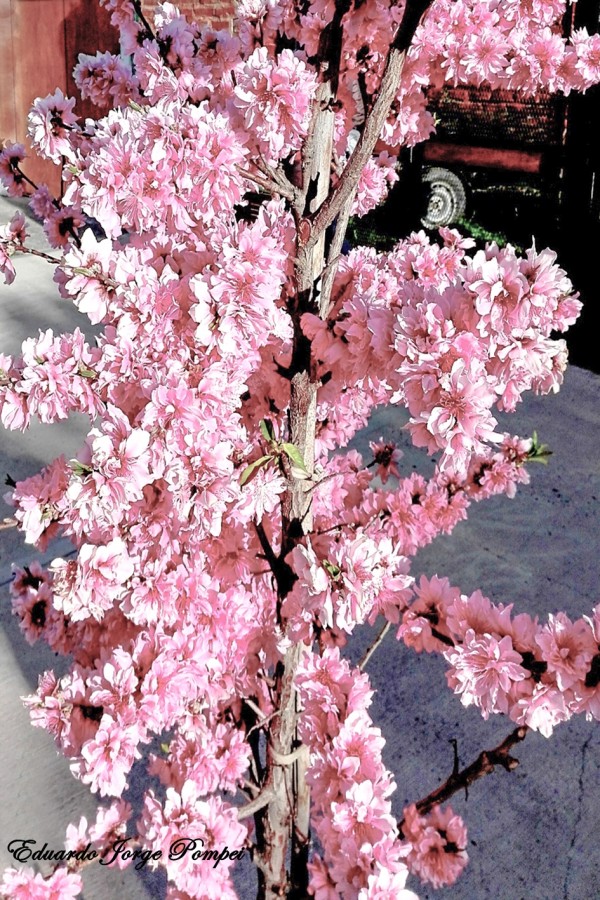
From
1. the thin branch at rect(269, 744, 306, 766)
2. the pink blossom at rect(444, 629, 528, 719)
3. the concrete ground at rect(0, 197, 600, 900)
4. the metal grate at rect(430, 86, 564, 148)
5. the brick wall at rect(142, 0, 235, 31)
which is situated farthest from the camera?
the brick wall at rect(142, 0, 235, 31)

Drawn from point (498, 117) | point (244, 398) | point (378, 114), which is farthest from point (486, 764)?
point (498, 117)

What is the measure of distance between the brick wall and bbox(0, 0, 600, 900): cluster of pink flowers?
539 centimetres

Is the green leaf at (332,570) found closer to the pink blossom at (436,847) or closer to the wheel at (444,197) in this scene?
the pink blossom at (436,847)

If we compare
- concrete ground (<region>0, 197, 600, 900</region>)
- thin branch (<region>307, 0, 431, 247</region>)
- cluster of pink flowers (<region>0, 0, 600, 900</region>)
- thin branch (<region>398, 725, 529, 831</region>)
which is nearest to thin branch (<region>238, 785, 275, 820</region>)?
cluster of pink flowers (<region>0, 0, 600, 900</region>)

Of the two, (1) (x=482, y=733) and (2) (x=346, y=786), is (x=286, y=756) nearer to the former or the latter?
(2) (x=346, y=786)

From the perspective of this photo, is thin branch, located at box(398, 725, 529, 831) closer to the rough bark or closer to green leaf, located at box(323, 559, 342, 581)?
the rough bark

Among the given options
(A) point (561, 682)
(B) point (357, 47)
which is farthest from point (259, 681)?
(B) point (357, 47)

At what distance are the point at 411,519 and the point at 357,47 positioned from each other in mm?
1244

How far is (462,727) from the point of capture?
8.93 ft

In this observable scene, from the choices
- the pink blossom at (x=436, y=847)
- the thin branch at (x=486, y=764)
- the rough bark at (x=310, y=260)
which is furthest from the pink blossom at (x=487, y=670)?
the pink blossom at (x=436, y=847)

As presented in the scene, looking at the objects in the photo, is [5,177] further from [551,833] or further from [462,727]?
[551,833]

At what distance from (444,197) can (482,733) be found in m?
5.21

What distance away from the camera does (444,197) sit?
6.71 meters

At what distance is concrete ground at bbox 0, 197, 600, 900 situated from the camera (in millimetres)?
2248
